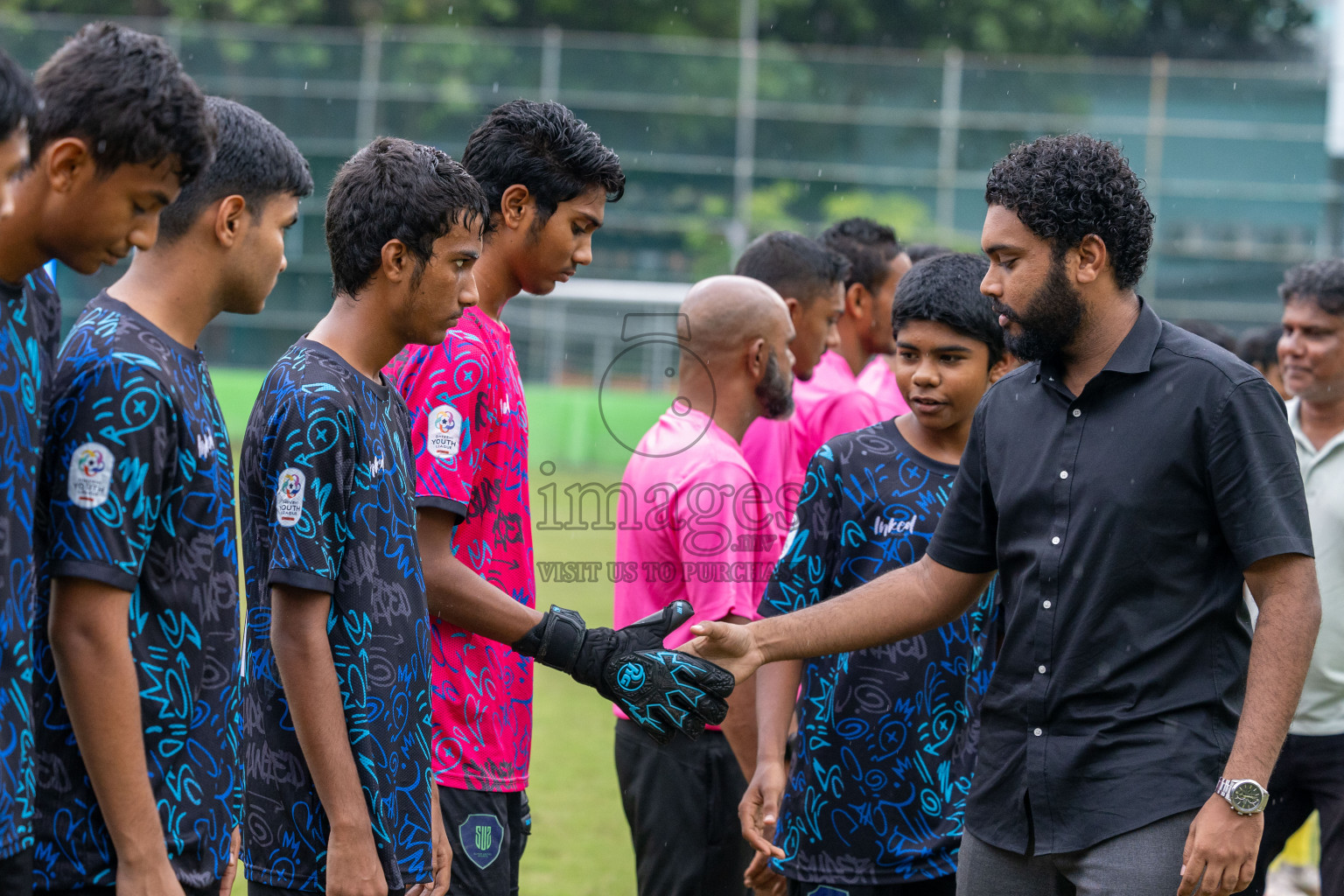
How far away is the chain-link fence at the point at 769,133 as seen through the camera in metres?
22.9

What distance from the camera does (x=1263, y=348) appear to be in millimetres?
6461

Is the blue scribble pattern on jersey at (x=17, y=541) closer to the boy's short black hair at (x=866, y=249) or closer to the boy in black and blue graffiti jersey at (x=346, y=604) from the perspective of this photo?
the boy in black and blue graffiti jersey at (x=346, y=604)

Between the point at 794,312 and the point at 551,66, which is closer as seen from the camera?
the point at 794,312

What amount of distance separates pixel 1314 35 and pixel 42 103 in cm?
4254

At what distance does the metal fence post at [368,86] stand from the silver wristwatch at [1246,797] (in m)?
23.0

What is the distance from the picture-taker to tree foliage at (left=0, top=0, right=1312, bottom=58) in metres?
30.5

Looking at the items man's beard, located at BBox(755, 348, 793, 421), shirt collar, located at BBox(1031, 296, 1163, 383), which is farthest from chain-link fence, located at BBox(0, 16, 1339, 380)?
shirt collar, located at BBox(1031, 296, 1163, 383)

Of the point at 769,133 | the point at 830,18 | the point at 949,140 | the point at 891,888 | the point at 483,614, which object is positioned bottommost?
the point at 891,888

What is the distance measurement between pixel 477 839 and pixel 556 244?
4.87ft

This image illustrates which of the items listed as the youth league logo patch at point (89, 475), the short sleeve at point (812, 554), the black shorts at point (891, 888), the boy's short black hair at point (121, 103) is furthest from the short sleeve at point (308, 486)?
the black shorts at point (891, 888)

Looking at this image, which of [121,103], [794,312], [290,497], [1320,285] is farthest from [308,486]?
[1320,285]

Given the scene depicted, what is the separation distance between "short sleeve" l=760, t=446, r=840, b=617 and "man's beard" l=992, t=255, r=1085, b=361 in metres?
0.77

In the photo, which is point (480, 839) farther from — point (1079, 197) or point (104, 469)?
point (1079, 197)

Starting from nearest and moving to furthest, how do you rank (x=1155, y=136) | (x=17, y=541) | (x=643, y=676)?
(x=17, y=541)
(x=643, y=676)
(x=1155, y=136)
